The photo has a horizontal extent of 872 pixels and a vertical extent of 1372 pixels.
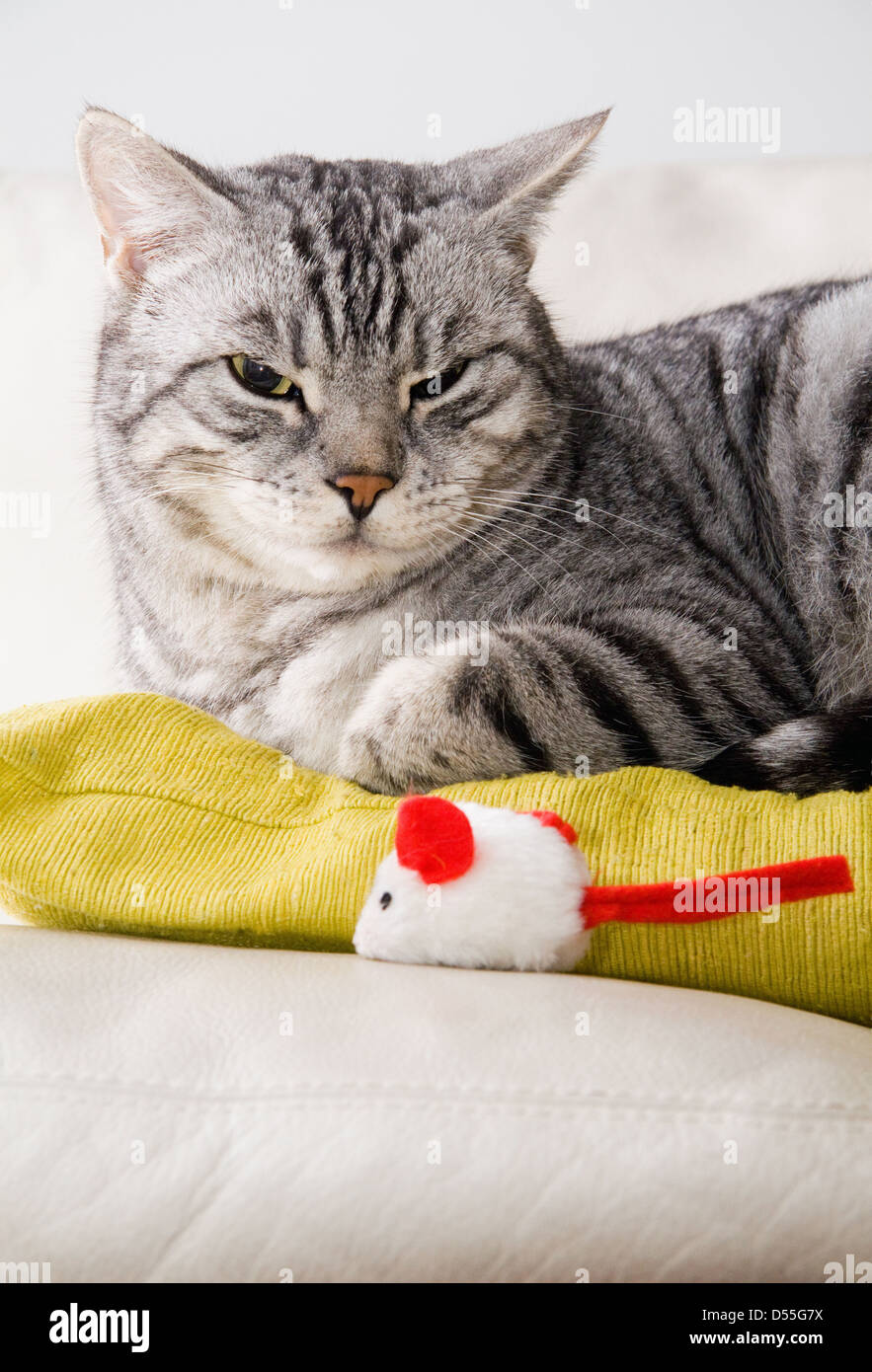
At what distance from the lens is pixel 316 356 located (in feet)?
3.76

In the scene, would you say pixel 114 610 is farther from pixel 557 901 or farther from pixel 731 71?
pixel 731 71

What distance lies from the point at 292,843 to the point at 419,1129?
12.5 inches

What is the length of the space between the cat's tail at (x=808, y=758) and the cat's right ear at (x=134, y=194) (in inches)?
28.6

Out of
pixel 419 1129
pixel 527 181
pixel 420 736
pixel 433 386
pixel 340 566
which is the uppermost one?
pixel 527 181

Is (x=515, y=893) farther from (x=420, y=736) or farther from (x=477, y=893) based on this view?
(x=420, y=736)

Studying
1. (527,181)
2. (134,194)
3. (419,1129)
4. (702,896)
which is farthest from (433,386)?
(419,1129)

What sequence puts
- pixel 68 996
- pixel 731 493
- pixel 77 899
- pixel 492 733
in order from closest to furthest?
pixel 68 996 < pixel 77 899 < pixel 492 733 < pixel 731 493

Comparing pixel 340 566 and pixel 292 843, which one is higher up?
pixel 340 566

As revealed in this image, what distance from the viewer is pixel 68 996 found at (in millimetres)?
732

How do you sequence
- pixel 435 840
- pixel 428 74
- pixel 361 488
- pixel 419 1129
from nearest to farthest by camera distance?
pixel 419 1129
pixel 435 840
pixel 361 488
pixel 428 74

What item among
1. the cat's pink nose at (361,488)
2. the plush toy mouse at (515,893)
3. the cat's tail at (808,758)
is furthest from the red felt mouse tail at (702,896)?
the cat's pink nose at (361,488)
